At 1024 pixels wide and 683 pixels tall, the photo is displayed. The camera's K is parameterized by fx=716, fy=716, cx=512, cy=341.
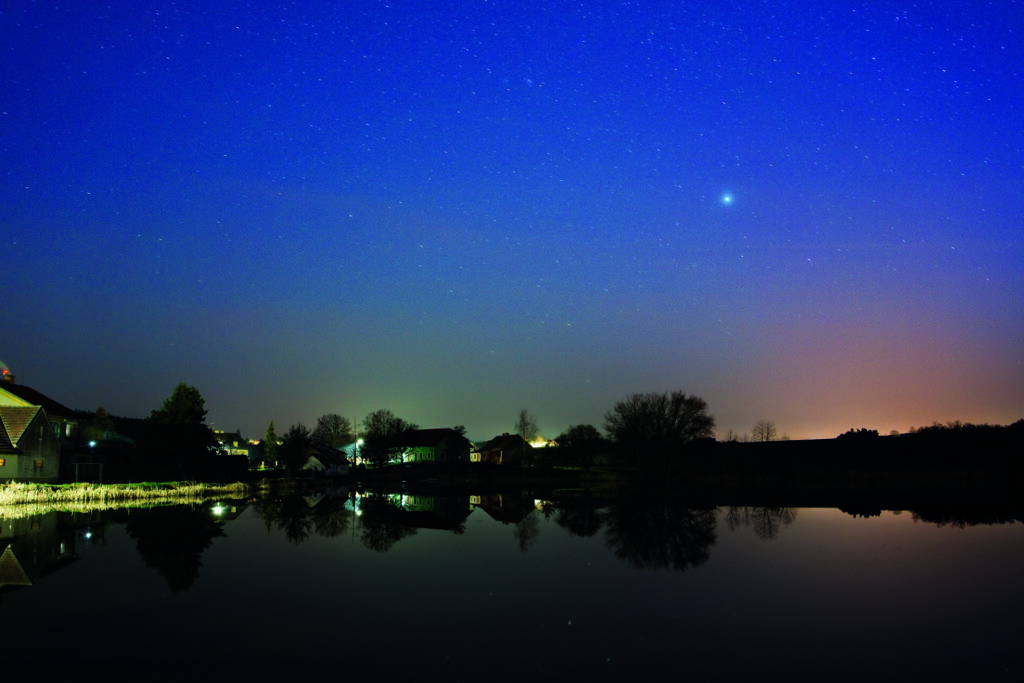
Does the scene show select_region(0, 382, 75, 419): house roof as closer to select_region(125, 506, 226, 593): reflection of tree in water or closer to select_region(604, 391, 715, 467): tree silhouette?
select_region(125, 506, 226, 593): reflection of tree in water

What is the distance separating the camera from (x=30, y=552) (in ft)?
57.0

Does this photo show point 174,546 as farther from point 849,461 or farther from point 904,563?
point 849,461

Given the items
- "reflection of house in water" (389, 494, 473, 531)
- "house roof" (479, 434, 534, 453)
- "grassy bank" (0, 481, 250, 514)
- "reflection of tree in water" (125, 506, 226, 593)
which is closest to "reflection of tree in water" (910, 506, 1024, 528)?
"reflection of house in water" (389, 494, 473, 531)

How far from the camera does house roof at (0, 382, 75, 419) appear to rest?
60.0 m

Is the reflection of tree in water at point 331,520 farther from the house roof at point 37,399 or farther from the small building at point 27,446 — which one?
the house roof at point 37,399

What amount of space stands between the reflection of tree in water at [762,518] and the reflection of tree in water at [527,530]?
7.22 metres

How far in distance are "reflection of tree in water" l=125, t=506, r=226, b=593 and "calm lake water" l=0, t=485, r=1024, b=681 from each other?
134mm

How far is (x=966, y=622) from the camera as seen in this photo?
10945 millimetres

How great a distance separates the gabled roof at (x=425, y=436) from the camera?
116m

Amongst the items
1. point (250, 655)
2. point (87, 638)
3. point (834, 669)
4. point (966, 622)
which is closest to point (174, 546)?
point (87, 638)

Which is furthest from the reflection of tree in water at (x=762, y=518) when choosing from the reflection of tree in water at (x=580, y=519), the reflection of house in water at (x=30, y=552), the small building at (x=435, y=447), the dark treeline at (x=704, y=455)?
the small building at (x=435, y=447)

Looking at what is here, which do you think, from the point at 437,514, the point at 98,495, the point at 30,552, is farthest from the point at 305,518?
the point at 98,495

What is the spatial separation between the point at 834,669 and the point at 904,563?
10.6 m

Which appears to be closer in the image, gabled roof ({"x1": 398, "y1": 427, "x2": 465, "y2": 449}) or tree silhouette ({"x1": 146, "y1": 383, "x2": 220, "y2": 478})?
tree silhouette ({"x1": 146, "y1": 383, "x2": 220, "y2": 478})
